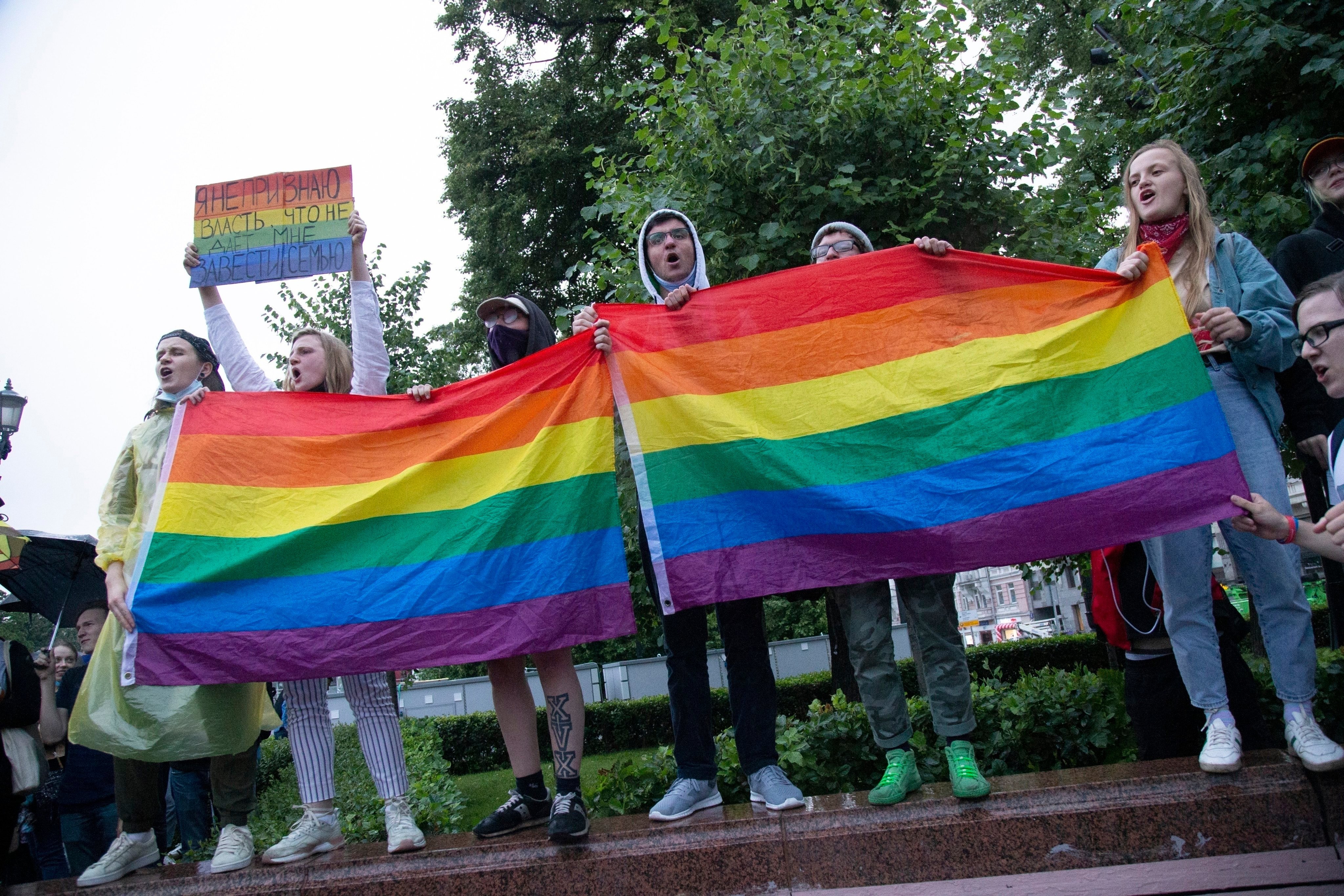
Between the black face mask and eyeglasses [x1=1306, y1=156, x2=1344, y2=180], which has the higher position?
eyeglasses [x1=1306, y1=156, x2=1344, y2=180]

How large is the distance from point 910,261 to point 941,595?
1373 mm

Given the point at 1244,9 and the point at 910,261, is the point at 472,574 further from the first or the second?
the point at 1244,9

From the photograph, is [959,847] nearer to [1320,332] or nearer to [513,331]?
[1320,332]

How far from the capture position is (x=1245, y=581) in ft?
10.2

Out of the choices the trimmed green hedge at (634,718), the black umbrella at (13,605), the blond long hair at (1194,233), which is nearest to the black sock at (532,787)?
the blond long hair at (1194,233)

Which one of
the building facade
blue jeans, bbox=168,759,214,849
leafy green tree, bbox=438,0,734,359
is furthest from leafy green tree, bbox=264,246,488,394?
the building facade

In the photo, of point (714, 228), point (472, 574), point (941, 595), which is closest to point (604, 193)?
point (714, 228)

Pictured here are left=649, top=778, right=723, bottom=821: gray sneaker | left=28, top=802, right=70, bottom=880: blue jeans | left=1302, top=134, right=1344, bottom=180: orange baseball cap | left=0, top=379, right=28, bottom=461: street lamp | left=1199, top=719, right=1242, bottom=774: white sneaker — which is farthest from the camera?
left=0, top=379, right=28, bottom=461: street lamp

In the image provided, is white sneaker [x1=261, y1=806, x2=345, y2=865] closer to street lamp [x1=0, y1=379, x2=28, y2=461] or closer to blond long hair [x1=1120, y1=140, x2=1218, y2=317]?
blond long hair [x1=1120, y1=140, x2=1218, y2=317]

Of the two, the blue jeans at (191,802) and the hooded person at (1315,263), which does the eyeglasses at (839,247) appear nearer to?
the hooded person at (1315,263)

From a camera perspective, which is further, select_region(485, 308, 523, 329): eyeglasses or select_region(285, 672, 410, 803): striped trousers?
select_region(485, 308, 523, 329): eyeglasses

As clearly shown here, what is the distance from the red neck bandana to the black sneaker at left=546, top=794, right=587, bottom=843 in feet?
9.71

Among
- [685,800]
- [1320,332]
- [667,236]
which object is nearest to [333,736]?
[685,800]

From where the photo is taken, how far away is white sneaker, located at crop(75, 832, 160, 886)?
144 inches
